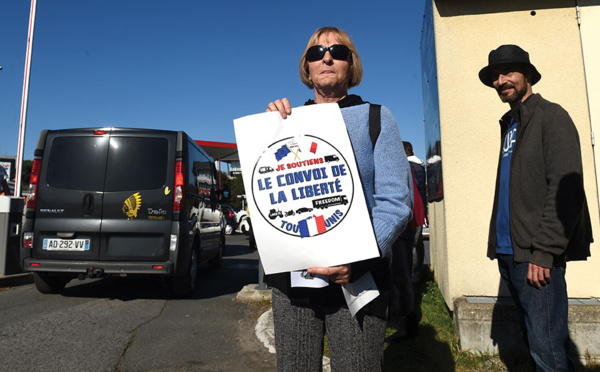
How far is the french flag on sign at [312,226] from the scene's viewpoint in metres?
1.40

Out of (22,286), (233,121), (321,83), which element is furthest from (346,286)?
(22,286)

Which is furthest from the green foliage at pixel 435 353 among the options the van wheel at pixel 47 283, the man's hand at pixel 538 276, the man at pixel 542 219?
the van wheel at pixel 47 283

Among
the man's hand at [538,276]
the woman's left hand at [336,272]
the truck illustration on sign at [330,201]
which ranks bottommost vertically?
the man's hand at [538,276]

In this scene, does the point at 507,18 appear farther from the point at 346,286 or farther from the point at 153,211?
the point at 153,211

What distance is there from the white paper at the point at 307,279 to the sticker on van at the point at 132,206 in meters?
4.51

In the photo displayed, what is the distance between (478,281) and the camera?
3.72m

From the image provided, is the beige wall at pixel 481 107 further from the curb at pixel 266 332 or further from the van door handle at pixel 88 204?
the van door handle at pixel 88 204

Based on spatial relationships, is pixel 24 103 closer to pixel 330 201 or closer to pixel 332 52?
pixel 332 52

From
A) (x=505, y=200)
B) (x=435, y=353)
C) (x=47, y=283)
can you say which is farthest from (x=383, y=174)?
(x=47, y=283)

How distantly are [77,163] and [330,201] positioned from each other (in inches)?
205

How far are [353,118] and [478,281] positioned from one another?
277cm

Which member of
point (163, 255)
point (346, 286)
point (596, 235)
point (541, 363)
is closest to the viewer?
point (346, 286)

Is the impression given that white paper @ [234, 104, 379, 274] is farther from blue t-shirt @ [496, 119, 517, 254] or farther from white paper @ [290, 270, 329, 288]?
blue t-shirt @ [496, 119, 517, 254]

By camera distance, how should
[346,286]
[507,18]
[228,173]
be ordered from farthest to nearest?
1. [228,173]
2. [507,18]
3. [346,286]
